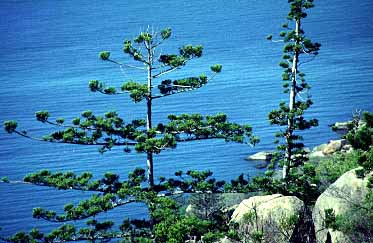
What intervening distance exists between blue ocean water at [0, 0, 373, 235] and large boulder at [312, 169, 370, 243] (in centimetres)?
2012

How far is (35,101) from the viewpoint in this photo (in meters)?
79.8

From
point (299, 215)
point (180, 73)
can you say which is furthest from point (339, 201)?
point (180, 73)

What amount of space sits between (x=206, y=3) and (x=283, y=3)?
17.8m

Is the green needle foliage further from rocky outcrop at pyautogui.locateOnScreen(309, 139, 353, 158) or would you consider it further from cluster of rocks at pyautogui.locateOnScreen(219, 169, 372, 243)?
rocky outcrop at pyautogui.locateOnScreen(309, 139, 353, 158)

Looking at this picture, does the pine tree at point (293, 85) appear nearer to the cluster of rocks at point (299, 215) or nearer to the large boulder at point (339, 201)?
the large boulder at point (339, 201)

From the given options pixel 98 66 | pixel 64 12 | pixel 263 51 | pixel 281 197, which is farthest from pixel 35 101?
pixel 64 12

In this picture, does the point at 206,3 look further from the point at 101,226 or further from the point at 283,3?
the point at 101,226

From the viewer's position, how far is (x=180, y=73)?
3305 inches

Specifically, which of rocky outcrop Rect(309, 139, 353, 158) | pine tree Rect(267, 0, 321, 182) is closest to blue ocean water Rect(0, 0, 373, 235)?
rocky outcrop Rect(309, 139, 353, 158)

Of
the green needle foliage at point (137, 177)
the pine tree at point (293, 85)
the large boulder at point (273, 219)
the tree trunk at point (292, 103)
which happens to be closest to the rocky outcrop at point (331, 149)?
the tree trunk at point (292, 103)

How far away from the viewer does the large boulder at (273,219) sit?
25.6 metres

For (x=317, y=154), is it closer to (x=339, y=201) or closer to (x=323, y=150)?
(x=323, y=150)

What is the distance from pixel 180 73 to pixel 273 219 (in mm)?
58829

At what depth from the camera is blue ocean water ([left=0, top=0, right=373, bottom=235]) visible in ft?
203
